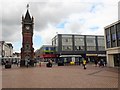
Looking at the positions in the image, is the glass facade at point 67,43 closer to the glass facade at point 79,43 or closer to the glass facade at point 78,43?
the glass facade at point 78,43

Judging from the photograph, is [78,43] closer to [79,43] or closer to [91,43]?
[79,43]

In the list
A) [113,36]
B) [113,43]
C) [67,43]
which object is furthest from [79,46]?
[113,36]

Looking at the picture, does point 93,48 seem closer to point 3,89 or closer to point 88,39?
point 88,39

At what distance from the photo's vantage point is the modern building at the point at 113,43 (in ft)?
114

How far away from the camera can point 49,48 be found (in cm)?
8019

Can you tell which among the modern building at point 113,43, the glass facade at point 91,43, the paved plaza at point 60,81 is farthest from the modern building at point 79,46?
the paved plaza at point 60,81

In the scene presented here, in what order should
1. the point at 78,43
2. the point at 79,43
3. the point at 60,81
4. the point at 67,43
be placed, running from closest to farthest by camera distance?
the point at 60,81 < the point at 67,43 < the point at 78,43 < the point at 79,43

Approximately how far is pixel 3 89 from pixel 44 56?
2664 inches

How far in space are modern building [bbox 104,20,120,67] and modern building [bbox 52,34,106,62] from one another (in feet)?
109

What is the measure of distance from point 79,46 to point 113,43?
4019 centimetres

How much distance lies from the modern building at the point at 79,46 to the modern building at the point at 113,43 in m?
33.3

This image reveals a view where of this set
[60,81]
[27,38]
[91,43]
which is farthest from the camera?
[91,43]

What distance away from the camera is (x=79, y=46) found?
77062 millimetres

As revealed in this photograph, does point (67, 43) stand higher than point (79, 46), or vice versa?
point (67, 43)
